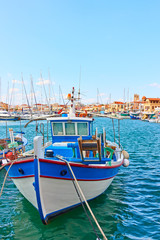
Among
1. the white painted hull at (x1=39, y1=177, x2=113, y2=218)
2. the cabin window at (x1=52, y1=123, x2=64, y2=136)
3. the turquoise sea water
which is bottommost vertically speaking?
the turquoise sea water

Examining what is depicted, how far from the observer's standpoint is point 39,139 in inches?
259

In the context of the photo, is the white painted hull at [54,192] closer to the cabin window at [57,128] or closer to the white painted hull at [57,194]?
the white painted hull at [57,194]

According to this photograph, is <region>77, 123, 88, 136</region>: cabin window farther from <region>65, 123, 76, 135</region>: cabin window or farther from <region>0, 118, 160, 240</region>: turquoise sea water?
<region>0, 118, 160, 240</region>: turquoise sea water

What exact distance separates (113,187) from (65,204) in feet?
15.1

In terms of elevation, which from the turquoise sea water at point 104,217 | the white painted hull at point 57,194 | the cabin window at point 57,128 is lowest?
the turquoise sea water at point 104,217

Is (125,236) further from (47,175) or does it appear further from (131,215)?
(47,175)

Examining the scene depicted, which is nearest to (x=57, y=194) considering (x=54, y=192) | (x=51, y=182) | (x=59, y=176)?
(x=54, y=192)

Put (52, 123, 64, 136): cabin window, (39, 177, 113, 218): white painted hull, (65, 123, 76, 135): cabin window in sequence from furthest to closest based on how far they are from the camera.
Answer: (52, 123, 64, 136): cabin window < (65, 123, 76, 135): cabin window < (39, 177, 113, 218): white painted hull

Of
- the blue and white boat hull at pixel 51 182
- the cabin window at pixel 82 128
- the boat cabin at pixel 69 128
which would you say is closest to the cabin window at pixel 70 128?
the boat cabin at pixel 69 128

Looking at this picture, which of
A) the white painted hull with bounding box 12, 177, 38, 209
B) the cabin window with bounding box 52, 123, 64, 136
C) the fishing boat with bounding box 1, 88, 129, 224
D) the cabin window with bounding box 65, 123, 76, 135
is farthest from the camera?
the cabin window with bounding box 52, 123, 64, 136

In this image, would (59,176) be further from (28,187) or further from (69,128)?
(69,128)

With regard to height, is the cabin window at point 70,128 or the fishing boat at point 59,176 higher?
the cabin window at point 70,128

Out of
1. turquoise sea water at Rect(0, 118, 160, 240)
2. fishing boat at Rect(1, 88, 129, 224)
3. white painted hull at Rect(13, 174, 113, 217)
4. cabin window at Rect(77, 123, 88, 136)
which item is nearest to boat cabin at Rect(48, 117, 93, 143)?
cabin window at Rect(77, 123, 88, 136)

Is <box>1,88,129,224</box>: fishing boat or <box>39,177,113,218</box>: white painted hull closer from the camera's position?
<box>1,88,129,224</box>: fishing boat
